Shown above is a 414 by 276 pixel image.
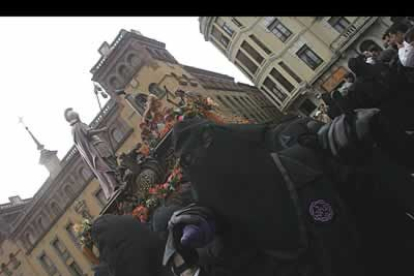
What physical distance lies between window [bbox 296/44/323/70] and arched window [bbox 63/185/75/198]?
61.2 feet

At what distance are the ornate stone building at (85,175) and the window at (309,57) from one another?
620 centimetres

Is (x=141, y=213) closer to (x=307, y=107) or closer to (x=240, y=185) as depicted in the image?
(x=240, y=185)

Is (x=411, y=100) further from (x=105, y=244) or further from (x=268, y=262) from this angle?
(x=105, y=244)

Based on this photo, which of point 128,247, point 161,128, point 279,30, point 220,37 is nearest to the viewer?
point 128,247

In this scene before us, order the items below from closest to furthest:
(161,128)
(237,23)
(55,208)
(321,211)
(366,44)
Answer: (321,211), (161,128), (366,44), (55,208), (237,23)

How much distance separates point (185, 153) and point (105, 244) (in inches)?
58.0

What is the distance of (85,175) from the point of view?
2892cm

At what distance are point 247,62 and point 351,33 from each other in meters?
11.1

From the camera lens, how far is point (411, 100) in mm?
3984

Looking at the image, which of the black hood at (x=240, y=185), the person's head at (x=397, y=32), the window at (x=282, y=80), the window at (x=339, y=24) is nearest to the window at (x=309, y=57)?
the window at (x=339, y=24)

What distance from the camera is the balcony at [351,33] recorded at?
96.2 feet

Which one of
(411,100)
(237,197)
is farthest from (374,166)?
(237,197)

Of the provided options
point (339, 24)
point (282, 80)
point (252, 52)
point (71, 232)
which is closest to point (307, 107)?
point (282, 80)

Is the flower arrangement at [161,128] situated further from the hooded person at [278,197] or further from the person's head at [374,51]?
the hooded person at [278,197]
